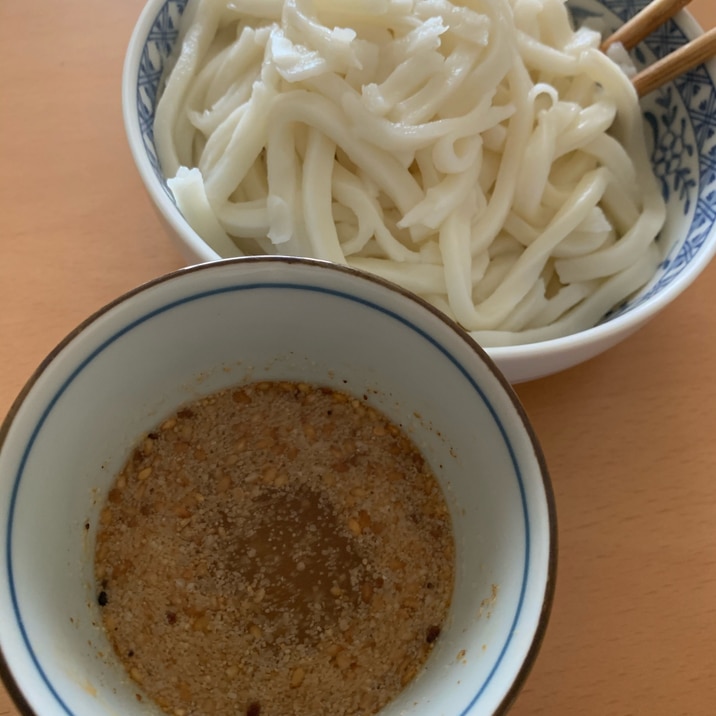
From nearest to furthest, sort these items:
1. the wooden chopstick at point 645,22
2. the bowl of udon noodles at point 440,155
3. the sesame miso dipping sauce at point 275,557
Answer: the sesame miso dipping sauce at point 275,557 → the bowl of udon noodles at point 440,155 → the wooden chopstick at point 645,22

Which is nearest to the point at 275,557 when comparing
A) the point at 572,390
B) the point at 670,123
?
the point at 572,390

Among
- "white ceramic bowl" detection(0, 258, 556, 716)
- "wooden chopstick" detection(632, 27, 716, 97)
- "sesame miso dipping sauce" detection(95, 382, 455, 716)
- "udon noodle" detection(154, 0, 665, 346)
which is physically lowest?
"sesame miso dipping sauce" detection(95, 382, 455, 716)

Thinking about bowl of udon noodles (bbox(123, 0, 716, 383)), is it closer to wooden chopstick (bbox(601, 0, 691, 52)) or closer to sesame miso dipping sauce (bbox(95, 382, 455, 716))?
wooden chopstick (bbox(601, 0, 691, 52))

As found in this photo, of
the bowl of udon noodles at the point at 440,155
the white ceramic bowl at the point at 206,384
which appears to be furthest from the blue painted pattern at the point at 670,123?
the white ceramic bowl at the point at 206,384

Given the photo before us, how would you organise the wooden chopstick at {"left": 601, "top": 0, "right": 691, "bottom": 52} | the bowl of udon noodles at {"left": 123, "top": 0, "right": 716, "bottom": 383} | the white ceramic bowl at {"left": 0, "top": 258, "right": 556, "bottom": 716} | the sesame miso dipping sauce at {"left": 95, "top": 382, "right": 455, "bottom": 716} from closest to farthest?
the white ceramic bowl at {"left": 0, "top": 258, "right": 556, "bottom": 716}
the sesame miso dipping sauce at {"left": 95, "top": 382, "right": 455, "bottom": 716}
the bowl of udon noodles at {"left": 123, "top": 0, "right": 716, "bottom": 383}
the wooden chopstick at {"left": 601, "top": 0, "right": 691, "bottom": 52}

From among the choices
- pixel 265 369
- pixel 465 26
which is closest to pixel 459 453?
pixel 265 369

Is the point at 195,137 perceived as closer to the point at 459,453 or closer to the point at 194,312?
the point at 194,312

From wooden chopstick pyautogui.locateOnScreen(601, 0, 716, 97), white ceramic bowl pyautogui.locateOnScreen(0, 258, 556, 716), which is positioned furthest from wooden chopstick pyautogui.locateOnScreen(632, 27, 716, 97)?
white ceramic bowl pyautogui.locateOnScreen(0, 258, 556, 716)

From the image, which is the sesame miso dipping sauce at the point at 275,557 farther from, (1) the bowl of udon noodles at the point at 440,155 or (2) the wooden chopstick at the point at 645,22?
(2) the wooden chopstick at the point at 645,22
